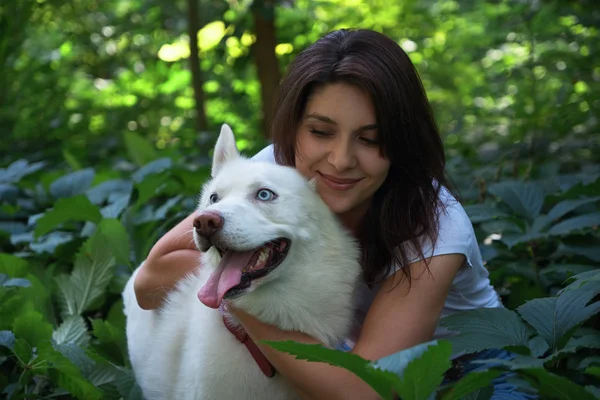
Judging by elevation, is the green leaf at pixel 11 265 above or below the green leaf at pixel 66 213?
below

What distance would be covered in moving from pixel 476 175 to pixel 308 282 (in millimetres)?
2343

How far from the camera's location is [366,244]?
2.61m

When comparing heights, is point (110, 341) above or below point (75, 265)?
below

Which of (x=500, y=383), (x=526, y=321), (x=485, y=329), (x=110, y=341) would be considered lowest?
(x=110, y=341)

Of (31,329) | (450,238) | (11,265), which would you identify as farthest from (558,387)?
(11,265)

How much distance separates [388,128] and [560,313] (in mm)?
850

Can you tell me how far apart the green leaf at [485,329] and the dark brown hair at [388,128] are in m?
0.29

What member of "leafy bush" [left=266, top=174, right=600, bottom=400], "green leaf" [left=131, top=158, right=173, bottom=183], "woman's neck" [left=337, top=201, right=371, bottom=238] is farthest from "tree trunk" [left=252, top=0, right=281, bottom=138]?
"woman's neck" [left=337, top=201, right=371, bottom=238]

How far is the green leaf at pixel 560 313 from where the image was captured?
2.08 meters

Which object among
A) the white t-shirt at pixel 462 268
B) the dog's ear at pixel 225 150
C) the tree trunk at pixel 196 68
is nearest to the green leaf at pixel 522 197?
the white t-shirt at pixel 462 268

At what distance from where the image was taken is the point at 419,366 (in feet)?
5.44

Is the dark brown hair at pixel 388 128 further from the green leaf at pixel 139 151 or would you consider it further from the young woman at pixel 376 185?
the green leaf at pixel 139 151

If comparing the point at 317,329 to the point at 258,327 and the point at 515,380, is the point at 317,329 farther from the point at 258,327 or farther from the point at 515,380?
the point at 515,380

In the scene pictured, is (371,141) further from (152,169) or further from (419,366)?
(152,169)
